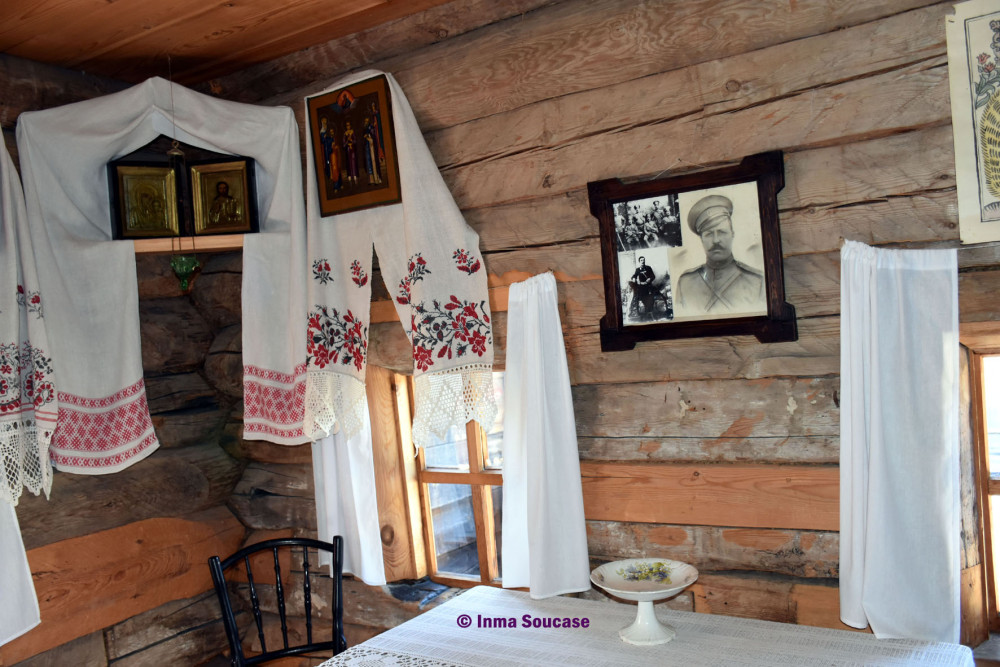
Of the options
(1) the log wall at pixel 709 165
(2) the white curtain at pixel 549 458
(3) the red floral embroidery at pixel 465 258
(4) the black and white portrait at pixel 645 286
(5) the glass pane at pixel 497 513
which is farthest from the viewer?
(5) the glass pane at pixel 497 513

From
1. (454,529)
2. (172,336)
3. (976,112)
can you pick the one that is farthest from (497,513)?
(976,112)

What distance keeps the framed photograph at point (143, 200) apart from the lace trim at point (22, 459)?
0.66 meters

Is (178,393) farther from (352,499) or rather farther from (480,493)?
(480,493)

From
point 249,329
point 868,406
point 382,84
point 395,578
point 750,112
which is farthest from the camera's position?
point 395,578

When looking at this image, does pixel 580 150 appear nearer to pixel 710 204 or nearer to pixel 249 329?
pixel 710 204

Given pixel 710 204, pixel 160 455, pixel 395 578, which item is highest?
pixel 710 204

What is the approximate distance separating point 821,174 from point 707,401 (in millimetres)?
627

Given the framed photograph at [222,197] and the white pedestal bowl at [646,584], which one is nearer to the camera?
the white pedestal bowl at [646,584]

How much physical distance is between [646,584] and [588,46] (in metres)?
1.40

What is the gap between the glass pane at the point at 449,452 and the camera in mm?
2816

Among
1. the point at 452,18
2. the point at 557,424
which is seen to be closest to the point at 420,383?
the point at 557,424

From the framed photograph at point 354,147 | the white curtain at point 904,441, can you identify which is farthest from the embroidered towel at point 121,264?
the white curtain at point 904,441

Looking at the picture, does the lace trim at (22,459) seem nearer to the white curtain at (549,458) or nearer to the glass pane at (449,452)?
the glass pane at (449,452)

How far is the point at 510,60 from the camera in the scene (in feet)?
7.82
